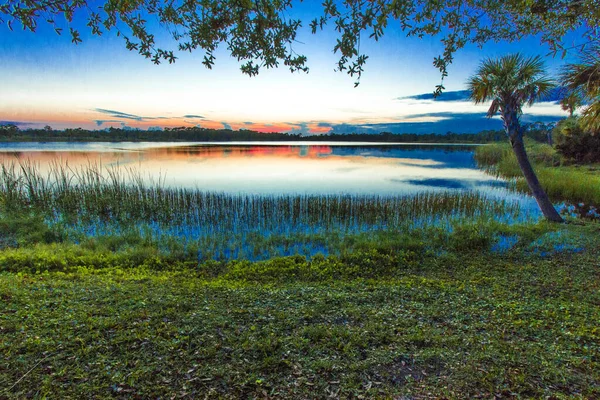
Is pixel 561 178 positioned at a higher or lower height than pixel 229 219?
higher

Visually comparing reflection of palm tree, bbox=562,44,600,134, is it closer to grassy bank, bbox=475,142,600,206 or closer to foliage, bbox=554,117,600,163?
grassy bank, bbox=475,142,600,206

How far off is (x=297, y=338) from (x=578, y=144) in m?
36.2

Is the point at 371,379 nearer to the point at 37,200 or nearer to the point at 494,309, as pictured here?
the point at 494,309

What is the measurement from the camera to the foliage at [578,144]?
27.4 m

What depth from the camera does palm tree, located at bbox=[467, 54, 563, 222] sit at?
485 inches

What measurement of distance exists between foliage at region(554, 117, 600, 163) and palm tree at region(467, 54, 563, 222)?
20579 mm

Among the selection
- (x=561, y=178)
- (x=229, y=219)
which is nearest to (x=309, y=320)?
(x=229, y=219)

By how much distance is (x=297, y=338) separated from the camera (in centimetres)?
387

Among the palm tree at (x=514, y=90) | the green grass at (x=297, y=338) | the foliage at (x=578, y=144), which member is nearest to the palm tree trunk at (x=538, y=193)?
the palm tree at (x=514, y=90)

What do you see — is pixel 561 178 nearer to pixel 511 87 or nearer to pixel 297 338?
pixel 511 87

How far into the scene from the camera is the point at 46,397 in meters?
2.74

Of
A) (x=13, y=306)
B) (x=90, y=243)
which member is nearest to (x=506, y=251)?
(x=13, y=306)

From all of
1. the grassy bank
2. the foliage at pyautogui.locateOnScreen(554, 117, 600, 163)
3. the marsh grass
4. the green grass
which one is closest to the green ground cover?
the green grass

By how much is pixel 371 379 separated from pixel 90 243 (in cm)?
949
